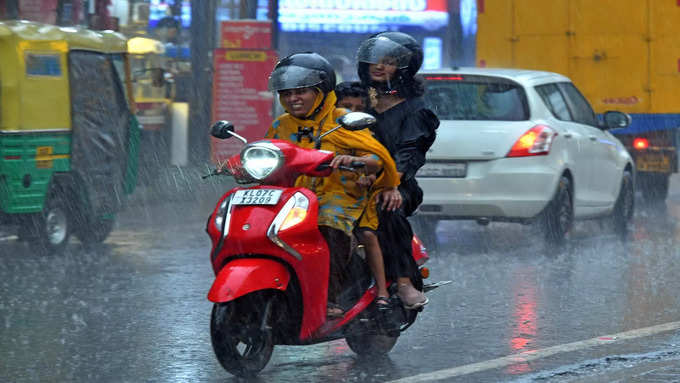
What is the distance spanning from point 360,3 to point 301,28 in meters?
2.10

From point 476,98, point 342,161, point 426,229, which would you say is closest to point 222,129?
point 342,161

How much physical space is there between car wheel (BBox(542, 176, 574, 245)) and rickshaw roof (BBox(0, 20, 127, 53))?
13.9ft

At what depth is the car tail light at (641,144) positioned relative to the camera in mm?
18172

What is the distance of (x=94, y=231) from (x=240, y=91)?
7749mm

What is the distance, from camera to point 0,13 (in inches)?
705

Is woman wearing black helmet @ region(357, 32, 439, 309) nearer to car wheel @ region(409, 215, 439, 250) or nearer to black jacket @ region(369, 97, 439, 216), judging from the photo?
black jacket @ region(369, 97, 439, 216)

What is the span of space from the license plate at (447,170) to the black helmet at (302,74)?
5.51m

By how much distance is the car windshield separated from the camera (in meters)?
12.2

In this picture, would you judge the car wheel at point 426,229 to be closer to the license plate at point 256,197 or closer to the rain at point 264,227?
the rain at point 264,227

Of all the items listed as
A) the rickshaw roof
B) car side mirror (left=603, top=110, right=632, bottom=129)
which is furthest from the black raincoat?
car side mirror (left=603, top=110, right=632, bottom=129)

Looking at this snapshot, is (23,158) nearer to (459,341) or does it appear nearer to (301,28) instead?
(459,341)

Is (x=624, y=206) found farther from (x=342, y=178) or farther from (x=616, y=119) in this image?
(x=342, y=178)

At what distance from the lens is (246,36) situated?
20.1 meters

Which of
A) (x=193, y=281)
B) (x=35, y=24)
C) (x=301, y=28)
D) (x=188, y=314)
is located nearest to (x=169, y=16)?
(x=35, y=24)
